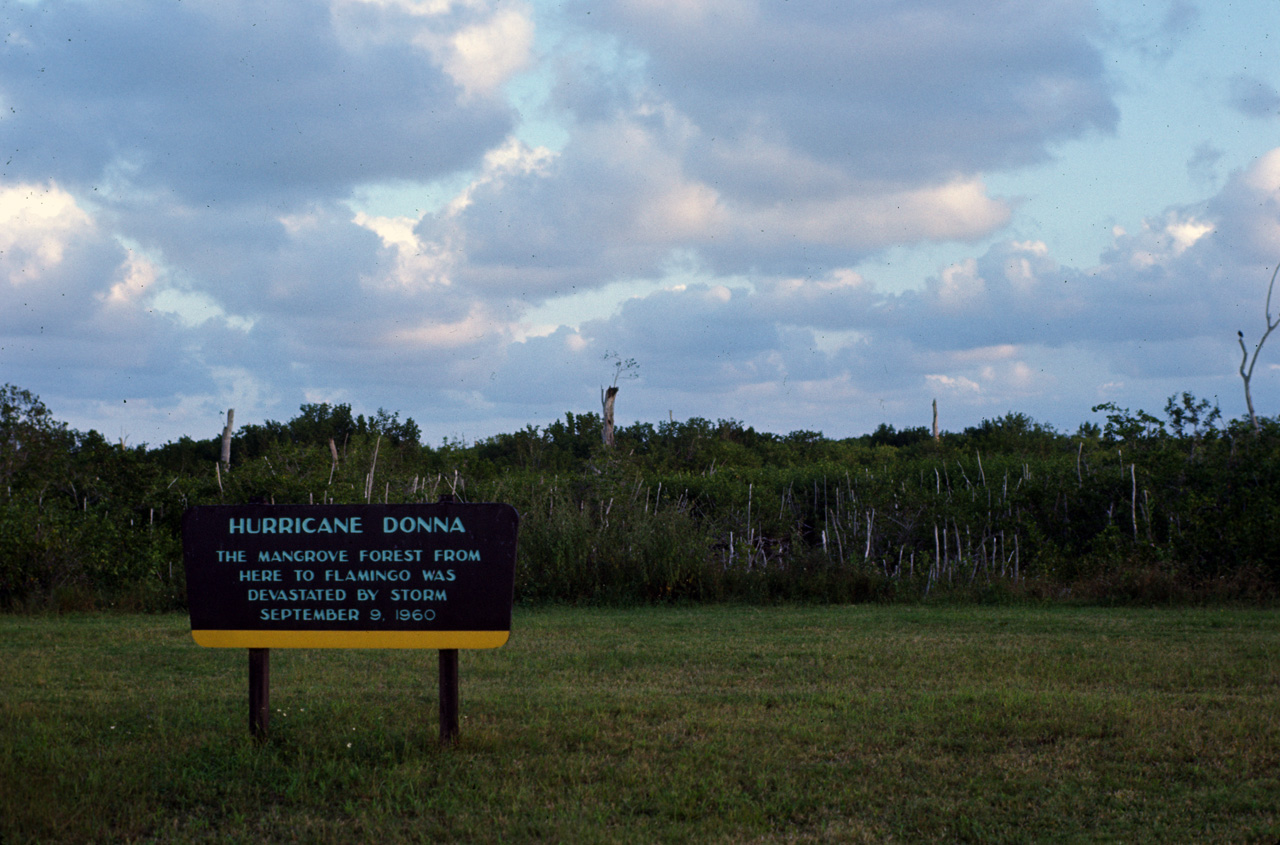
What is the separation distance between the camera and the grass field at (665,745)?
4.73 metres

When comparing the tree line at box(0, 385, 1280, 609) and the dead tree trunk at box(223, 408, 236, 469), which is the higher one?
the dead tree trunk at box(223, 408, 236, 469)

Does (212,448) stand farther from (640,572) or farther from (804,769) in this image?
(804,769)

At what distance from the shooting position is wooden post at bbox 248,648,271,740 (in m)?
5.99

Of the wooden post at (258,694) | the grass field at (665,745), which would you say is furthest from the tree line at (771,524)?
the wooden post at (258,694)

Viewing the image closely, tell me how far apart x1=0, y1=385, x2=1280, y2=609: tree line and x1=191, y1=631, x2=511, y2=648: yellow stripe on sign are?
8235mm

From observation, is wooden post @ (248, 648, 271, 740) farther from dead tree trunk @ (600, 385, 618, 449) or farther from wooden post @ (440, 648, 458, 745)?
dead tree trunk @ (600, 385, 618, 449)

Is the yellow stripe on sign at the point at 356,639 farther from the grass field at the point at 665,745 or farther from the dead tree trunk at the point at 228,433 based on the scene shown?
the dead tree trunk at the point at 228,433

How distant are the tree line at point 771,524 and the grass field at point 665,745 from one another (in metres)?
4.52

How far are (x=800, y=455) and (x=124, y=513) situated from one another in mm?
24207

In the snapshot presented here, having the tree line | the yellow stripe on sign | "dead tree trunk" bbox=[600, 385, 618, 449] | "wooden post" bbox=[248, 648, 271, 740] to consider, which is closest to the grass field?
"wooden post" bbox=[248, 648, 271, 740]

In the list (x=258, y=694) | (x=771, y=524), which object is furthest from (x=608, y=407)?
(x=258, y=694)

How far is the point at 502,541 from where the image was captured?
5.88m

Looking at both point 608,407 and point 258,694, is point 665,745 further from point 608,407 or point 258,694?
point 608,407

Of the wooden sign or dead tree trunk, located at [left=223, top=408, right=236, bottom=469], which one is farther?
dead tree trunk, located at [left=223, top=408, right=236, bottom=469]
